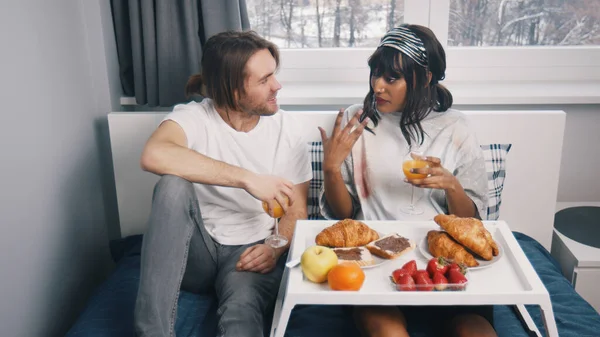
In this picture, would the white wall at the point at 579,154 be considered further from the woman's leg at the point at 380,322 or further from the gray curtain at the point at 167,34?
the woman's leg at the point at 380,322

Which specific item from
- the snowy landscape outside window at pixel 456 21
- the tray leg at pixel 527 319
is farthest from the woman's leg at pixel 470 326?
the snowy landscape outside window at pixel 456 21

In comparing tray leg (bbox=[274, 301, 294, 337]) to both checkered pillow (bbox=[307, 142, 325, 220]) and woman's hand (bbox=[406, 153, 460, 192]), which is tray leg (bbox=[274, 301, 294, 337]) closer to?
woman's hand (bbox=[406, 153, 460, 192])

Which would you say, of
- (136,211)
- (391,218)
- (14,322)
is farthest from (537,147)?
(14,322)

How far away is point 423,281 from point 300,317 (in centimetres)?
54

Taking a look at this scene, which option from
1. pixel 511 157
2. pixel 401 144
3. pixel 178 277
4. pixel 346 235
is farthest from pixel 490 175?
pixel 178 277

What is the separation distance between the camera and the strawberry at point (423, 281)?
1328 mm

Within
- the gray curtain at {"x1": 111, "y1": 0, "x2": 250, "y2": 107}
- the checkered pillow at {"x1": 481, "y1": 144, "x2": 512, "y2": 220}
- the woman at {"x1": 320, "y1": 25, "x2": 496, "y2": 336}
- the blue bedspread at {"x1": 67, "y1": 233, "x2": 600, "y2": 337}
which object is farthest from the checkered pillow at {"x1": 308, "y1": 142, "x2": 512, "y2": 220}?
the gray curtain at {"x1": 111, "y1": 0, "x2": 250, "y2": 107}

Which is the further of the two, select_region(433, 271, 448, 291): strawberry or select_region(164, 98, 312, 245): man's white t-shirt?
select_region(164, 98, 312, 245): man's white t-shirt

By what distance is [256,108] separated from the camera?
1.92 meters

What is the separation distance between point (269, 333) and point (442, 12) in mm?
1634

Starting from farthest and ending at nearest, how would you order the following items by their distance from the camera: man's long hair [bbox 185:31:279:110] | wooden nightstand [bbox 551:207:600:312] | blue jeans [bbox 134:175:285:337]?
wooden nightstand [bbox 551:207:600:312], man's long hair [bbox 185:31:279:110], blue jeans [bbox 134:175:285:337]

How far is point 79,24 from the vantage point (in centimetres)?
232

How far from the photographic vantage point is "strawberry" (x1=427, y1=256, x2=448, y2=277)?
138 cm

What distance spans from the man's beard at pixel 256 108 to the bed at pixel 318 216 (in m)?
0.36
